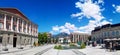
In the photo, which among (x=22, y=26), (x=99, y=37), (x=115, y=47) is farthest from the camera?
(x=99, y=37)

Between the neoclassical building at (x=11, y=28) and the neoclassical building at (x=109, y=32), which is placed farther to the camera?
the neoclassical building at (x=109, y=32)

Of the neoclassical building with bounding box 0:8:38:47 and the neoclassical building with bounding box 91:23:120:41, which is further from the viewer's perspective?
the neoclassical building with bounding box 91:23:120:41

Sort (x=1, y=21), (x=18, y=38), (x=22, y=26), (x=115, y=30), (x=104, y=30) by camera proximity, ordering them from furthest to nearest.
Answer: (x=104, y=30)
(x=115, y=30)
(x=22, y=26)
(x=18, y=38)
(x=1, y=21)

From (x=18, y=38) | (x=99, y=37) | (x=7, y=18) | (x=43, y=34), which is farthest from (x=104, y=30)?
(x=7, y=18)

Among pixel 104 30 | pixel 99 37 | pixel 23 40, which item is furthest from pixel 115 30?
pixel 23 40

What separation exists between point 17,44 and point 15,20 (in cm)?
895

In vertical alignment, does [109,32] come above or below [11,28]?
below

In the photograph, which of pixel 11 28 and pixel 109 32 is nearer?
pixel 11 28

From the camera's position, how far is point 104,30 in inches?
4624

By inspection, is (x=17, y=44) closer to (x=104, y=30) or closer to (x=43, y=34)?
(x=104, y=30)

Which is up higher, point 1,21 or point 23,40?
point 1,21

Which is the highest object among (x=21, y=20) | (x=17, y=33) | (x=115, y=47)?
(x=21, y=20)

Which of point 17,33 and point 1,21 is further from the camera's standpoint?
point 17,33

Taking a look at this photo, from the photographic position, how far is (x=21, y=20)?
8200cm
